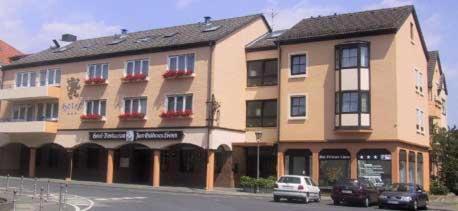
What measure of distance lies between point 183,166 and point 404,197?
17.8m

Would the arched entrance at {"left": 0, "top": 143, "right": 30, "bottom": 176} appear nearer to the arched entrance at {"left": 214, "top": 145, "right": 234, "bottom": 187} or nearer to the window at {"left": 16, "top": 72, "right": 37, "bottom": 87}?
the window at {"left": 16, "top": 72, "right": 37, "bottom": 87}

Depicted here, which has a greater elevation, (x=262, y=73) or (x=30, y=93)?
(x=262, y=73)

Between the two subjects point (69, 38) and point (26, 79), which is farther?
point (69, 38)

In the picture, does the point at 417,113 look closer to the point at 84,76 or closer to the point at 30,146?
the point at 84,76

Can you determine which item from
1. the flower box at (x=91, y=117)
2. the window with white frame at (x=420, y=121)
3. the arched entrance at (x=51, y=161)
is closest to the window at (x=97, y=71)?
the flower box at (x=91, y=117)

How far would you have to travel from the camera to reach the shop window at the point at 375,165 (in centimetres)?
3531

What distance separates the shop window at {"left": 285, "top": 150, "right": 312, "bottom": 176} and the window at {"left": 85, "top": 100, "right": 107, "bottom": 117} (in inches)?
569

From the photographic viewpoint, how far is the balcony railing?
46.3m

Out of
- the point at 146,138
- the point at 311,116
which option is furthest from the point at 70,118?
the point at 311,116

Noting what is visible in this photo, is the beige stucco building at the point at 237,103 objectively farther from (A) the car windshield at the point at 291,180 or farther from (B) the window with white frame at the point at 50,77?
(A) the car windshield at the point at 291,180

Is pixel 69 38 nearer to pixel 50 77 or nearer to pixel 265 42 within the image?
pixel 50 77

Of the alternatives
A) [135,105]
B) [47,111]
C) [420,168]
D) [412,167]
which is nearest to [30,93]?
[47,111]

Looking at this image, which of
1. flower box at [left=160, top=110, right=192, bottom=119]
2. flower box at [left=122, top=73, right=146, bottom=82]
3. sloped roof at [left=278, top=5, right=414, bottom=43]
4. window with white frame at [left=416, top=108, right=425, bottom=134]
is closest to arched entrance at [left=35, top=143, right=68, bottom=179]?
flower box at [left=122, top=73, right=146, bottom=82]

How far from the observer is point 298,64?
3941cm
